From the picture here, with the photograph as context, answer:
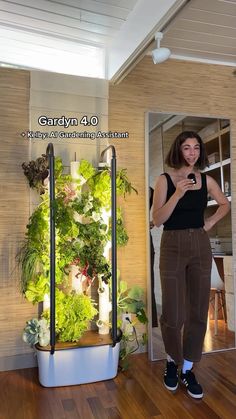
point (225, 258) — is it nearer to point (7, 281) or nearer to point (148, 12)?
point (7, 281)

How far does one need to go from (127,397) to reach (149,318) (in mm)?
660

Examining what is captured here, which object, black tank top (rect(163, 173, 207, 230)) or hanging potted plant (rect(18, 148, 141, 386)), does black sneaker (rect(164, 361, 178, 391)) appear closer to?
hanging potted plant (rect(18, 148, 141, 386))

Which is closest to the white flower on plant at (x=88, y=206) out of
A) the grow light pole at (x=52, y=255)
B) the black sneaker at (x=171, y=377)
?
the grow light pole at (x=52, y=255)

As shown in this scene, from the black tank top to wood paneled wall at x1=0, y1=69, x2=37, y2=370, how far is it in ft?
3.15

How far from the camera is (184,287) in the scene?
1957mm

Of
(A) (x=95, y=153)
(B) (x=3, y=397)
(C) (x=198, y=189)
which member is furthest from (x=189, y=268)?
(B) (x=3, y=397)

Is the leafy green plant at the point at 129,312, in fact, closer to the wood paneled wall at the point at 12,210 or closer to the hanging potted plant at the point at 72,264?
the hanging potted plant at the point at 72,264

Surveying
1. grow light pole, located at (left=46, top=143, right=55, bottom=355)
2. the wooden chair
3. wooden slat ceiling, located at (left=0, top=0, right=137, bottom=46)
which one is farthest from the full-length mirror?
grow light pole, located at (left=46, top=143, right=55, bottom=355)

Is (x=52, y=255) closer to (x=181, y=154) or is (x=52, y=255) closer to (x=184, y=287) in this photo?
(x=184, y=287)

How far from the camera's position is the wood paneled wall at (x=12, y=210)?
2.28 meters

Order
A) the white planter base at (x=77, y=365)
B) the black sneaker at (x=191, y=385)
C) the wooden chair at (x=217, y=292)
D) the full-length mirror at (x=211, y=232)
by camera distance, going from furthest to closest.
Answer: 1. the wooden chair at (x=217, y=292)
2. the full-length mirror at (x=211, y=232)
3. the white planter base at (x=77, y=365)
4. the black sneaker at (x=191, y=385)


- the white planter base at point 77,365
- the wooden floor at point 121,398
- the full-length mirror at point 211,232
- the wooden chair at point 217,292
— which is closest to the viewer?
the wooden floor at point 121,398

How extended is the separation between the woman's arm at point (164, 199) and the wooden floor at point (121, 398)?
94 cm

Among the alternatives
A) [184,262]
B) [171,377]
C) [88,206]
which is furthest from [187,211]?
[171,377]
